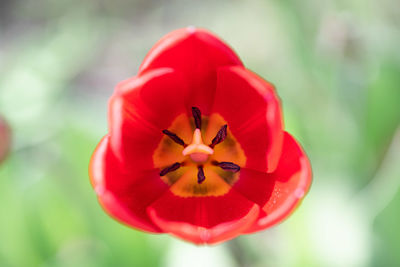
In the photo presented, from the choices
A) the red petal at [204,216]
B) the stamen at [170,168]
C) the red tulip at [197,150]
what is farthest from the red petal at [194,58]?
the red petal at [204,216]

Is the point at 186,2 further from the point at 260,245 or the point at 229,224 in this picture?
the point at 229,224

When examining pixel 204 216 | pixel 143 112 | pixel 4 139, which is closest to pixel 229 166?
pixel 204 216

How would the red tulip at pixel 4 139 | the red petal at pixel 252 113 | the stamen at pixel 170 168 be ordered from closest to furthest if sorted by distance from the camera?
the red petal at pixel 252 113 < the stamen at pixel 170 168 < the red tulip at pixel 4 139

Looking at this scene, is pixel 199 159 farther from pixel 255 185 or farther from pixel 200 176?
pixel 255 185

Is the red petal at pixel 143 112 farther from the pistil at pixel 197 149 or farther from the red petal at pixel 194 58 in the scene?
the pistil at pixel 197 149

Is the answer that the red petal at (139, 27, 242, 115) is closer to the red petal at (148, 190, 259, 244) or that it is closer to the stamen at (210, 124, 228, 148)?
the stamen at (210, 124, 228, 148)
